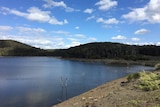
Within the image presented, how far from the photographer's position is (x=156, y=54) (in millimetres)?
148500

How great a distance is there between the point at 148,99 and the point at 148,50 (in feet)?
498

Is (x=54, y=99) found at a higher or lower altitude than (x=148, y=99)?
lower

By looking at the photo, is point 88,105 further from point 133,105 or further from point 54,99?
point 54,99

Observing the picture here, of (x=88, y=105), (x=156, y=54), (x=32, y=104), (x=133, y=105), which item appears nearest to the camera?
(x=133, y=105)

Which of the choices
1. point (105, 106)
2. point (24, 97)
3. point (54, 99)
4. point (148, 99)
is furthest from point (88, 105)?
point (24, 97)

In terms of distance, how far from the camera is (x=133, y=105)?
436 inches

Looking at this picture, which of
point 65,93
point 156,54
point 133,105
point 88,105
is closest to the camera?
point 133,105

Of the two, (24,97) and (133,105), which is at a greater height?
(133,105)

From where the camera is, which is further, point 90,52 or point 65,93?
point 90,52

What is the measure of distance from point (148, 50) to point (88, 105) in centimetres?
14987

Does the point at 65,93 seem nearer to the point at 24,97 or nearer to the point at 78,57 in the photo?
the point at 24,97

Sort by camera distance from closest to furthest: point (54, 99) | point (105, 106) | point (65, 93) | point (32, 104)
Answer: point (105, 106), point (32, 104), point (54, 99), point (65, 93)

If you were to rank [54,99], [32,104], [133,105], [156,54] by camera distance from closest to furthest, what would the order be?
[133,105] → [32,104] → [54,99] → [156,54]

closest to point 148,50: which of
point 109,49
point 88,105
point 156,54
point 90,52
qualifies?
point 156,54
